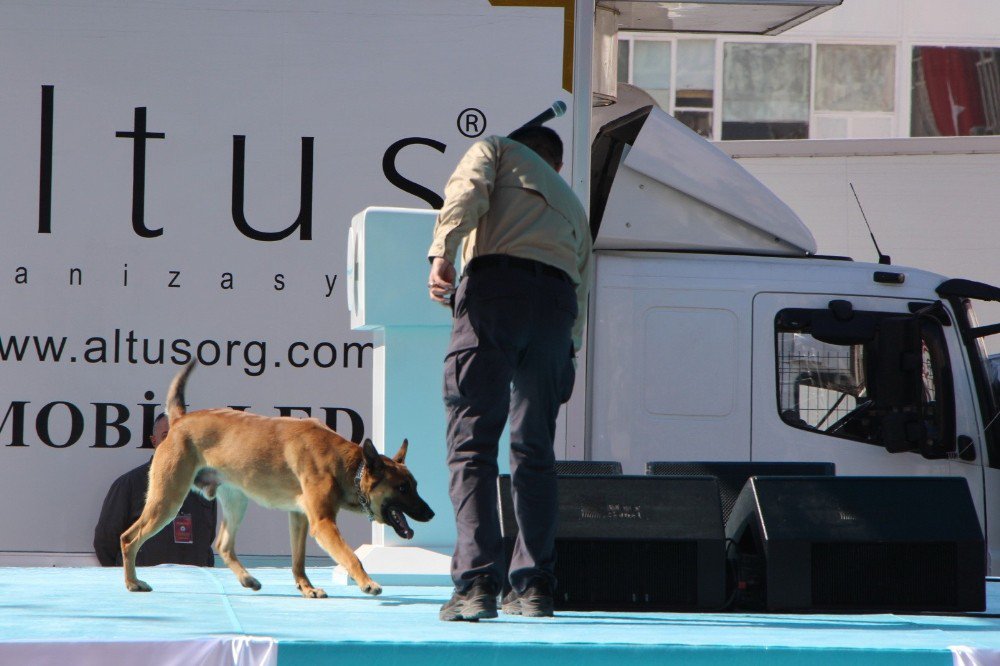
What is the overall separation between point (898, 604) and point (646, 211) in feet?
9.33

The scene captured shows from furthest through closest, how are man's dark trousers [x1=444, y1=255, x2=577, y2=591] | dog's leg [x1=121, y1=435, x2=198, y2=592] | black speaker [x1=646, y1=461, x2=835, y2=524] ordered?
1. black speaker [x1=646, y1=461, x2=835, y2=524]
2. dog's leg [x1=121, y1=435, x2=198, y2=592]
3. man's dark trousers [x1=444, y1=255, x2=577, y2=591]

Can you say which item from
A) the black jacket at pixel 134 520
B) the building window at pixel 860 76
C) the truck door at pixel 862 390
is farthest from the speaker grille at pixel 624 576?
the building window at pixel 860 76

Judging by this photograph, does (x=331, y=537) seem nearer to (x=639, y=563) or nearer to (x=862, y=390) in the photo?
(x=639, y=563)

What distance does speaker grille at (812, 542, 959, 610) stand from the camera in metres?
4.49

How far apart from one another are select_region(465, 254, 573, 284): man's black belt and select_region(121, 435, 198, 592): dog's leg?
1249mm

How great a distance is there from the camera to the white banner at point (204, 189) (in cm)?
642

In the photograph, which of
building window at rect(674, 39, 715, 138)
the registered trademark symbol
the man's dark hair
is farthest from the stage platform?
building window at rect(674, 39, 715, 138)

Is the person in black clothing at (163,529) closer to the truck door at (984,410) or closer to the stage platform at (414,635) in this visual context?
the stage platform at (414,635)

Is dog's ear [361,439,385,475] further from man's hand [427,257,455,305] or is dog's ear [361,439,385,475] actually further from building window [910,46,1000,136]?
building window [910,46,1000,136]

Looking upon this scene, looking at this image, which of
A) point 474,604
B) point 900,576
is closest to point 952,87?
point 900,576

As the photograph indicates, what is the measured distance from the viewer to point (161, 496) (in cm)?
459

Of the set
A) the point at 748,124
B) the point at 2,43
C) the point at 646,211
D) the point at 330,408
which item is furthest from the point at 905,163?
the point at 748,124

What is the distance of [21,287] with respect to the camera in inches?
254

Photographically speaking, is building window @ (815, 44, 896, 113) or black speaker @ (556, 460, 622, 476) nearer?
black speaker @ (556, 460, 622, 476)
